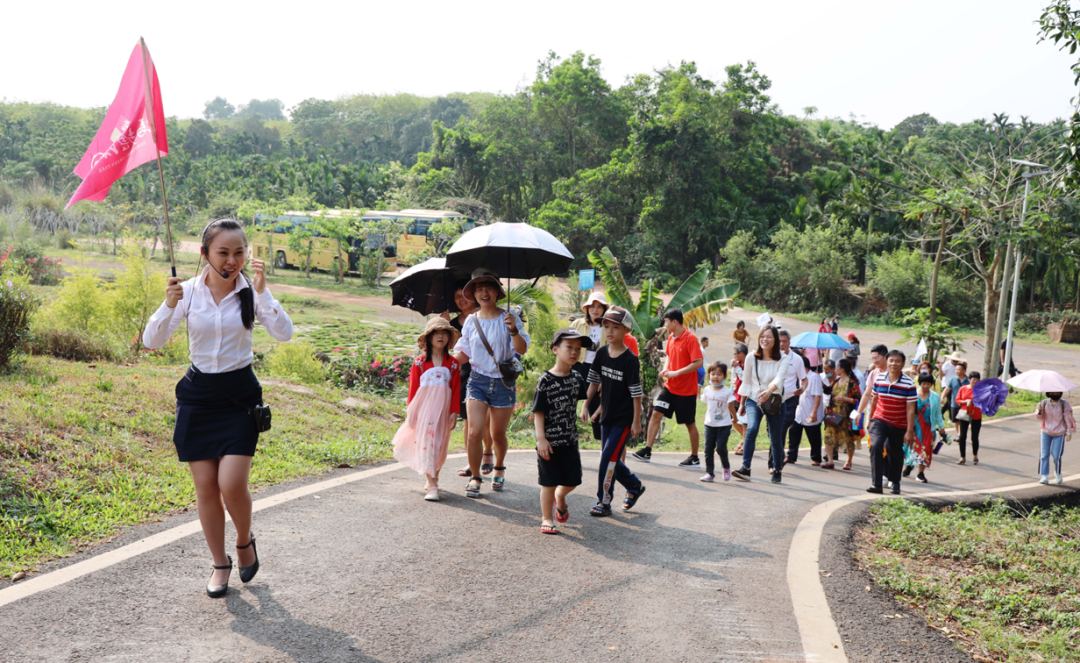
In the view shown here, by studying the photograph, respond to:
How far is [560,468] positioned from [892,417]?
4.31 meters

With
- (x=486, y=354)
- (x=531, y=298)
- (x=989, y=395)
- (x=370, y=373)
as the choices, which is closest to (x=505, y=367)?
(x=486, y=354)

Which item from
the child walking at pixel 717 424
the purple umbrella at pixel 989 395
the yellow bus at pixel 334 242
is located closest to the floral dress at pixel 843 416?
the purple umbrella at pixel 989 395

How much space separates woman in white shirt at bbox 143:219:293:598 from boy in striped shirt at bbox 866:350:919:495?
6.47 m

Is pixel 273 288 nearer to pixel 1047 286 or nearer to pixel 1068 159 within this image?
pixel 1068 159

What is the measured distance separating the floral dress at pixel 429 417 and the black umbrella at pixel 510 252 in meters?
1.23

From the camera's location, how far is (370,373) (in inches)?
593

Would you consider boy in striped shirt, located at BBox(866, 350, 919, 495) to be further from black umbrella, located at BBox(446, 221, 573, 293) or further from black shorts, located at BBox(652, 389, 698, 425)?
black umbrella, located at BBox(446, 221, 573, 293)

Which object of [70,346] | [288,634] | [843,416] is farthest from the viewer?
[70,346]

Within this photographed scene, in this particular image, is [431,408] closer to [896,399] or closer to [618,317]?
[618,317]

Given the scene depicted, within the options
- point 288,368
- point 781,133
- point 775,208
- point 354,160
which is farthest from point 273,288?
point 354,160

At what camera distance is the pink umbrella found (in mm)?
9945

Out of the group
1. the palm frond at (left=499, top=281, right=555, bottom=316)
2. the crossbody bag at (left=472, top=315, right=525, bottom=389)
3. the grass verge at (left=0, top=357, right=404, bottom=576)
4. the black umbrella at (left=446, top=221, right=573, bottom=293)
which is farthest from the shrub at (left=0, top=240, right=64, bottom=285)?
the crossbody bag at (left=472, top=315, right=525, bottom=389)

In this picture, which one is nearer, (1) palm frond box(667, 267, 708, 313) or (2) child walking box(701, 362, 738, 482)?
(2) child walking box(701, 362, 738, 482)

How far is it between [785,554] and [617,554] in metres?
1.22
